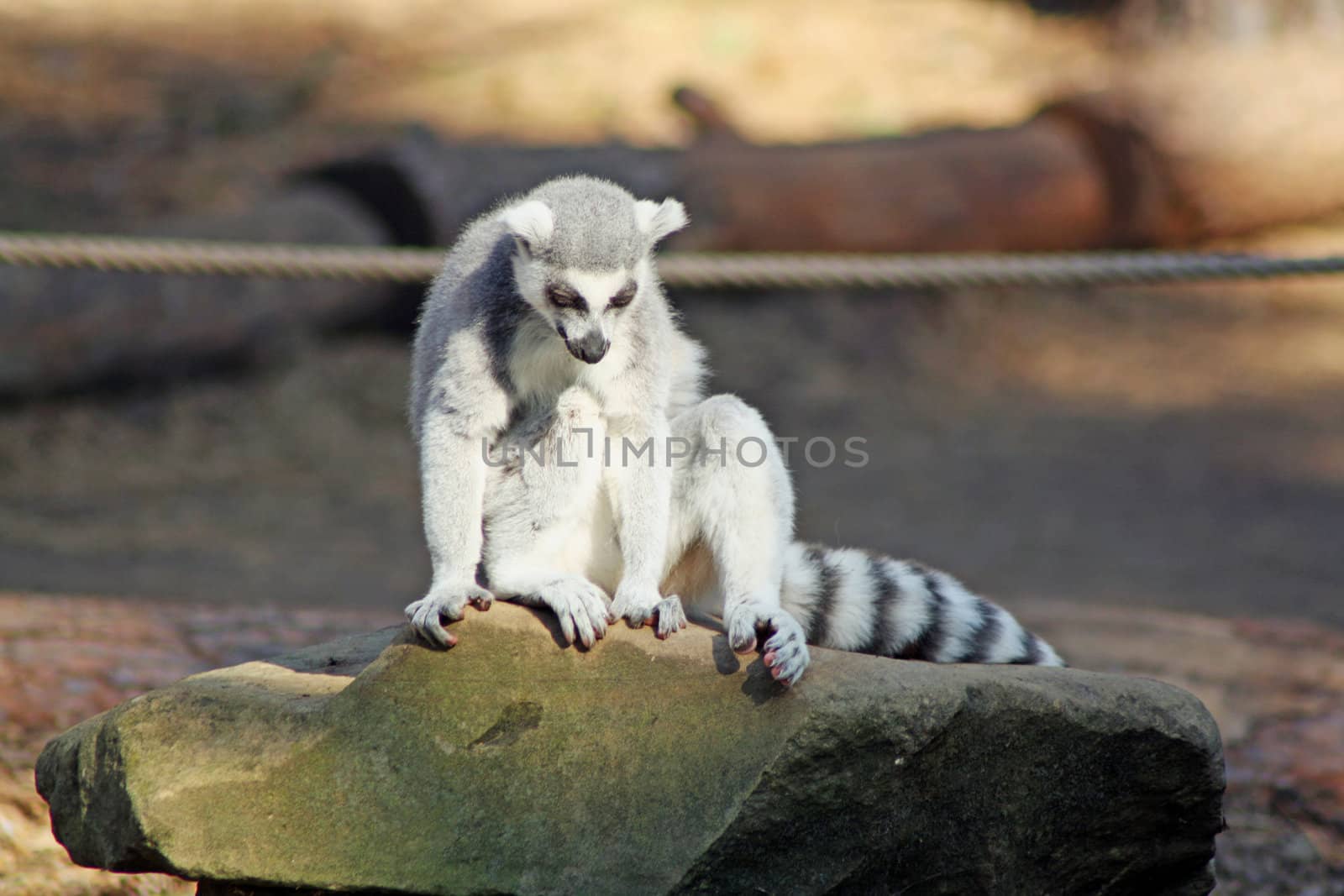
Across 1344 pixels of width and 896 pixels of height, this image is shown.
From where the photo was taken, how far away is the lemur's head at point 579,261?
2850mm

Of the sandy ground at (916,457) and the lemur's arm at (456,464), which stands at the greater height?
the lemur's arm at (456,464)

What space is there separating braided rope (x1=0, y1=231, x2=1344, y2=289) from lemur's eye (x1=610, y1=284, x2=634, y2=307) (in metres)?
1.52

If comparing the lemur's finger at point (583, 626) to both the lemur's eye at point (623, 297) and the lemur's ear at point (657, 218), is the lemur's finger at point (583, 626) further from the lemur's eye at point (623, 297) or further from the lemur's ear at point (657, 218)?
the lemur's ear at point (657, 218)

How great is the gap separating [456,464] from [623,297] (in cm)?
55

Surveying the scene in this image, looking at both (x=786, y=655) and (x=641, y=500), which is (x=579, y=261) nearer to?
(x=641, y=500)

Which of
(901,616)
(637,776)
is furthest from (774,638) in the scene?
(901,616)

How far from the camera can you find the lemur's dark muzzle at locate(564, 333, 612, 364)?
2797mm

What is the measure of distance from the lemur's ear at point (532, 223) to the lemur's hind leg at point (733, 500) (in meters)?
Answer: 0.57

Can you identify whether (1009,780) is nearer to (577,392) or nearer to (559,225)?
(577,392)

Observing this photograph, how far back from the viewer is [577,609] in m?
2.66

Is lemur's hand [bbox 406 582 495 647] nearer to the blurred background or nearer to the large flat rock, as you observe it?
the large flat rock

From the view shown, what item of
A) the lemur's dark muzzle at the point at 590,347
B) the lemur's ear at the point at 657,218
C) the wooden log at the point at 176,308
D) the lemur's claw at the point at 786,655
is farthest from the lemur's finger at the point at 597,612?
the wooden log at the point at 176,308

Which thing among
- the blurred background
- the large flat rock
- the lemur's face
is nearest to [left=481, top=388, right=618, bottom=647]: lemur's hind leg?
the lemur's face

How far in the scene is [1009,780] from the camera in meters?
2.57
